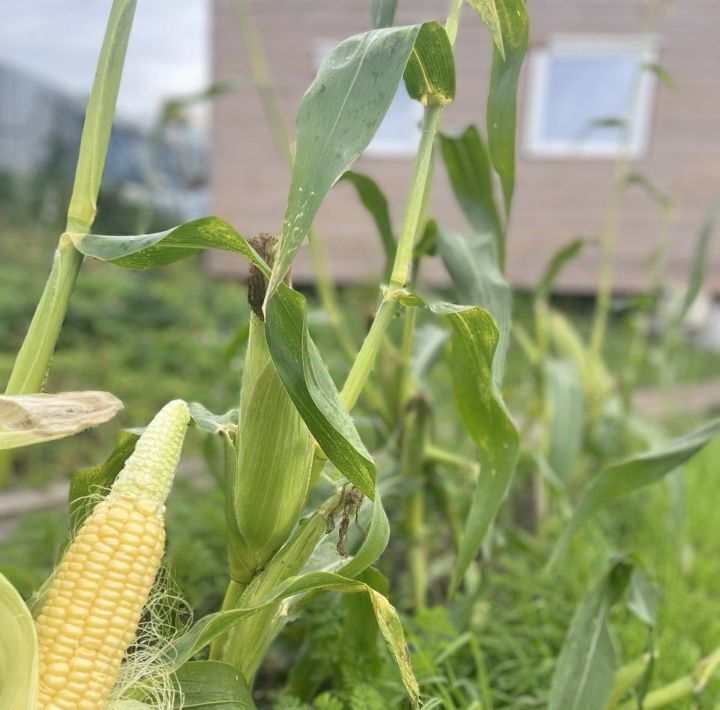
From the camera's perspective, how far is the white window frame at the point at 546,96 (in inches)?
165

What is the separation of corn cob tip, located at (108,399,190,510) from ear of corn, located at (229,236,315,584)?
5 centimetres

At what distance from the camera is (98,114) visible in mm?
450

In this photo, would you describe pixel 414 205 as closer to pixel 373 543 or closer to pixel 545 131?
pixel 373 543

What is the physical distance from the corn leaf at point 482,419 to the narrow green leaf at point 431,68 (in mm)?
157

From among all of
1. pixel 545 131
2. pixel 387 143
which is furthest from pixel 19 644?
pixel 545 131

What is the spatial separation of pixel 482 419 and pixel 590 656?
0.91ft

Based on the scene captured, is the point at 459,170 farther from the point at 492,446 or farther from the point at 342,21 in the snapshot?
the point at 342,21

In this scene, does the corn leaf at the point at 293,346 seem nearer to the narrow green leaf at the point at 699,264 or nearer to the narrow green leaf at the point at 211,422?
the narrow green leaf at the point at 211,422

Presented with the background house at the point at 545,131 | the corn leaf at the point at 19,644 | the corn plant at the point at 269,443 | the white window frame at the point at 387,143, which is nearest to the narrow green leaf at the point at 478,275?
the corn plant at the point at 269,443

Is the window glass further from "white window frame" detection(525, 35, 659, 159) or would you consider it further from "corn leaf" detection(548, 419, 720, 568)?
"corn leaf" detection(548, 419, 720, 568)

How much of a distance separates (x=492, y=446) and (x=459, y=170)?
349 mm

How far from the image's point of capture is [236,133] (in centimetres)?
434

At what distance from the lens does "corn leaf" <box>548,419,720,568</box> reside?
67 cm

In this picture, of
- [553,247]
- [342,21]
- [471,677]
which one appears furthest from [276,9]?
[471,677]
